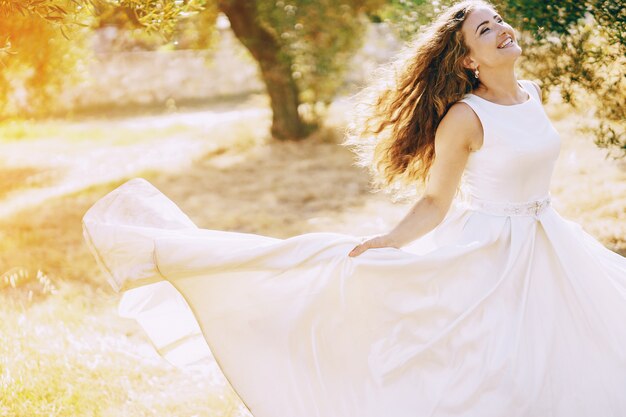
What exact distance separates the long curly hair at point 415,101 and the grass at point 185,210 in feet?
5.08

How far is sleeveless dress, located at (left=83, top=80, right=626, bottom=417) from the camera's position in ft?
10.2

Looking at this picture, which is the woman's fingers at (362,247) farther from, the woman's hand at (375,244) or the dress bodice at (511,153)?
the dress bodice at (511,153)

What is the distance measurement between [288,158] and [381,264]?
359 inches

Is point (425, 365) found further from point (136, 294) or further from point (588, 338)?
point (136, 294)

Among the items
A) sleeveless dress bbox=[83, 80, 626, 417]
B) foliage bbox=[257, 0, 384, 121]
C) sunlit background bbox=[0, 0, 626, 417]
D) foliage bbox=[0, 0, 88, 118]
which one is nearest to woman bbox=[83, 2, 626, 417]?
sleeveless dress bbox=[83, 80, 626, 417]

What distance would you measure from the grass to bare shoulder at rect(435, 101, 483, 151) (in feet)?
6.06

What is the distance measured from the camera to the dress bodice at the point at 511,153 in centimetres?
334

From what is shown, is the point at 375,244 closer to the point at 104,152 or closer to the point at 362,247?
the point at 362,247

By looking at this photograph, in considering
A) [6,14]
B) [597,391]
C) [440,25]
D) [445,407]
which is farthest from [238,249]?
[6,14]

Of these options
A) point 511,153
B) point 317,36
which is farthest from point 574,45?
point 317,36

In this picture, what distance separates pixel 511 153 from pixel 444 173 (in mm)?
319

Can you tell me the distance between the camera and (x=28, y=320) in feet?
17.6

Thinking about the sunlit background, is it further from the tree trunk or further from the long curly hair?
the long curly hair

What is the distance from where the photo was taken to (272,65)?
43.0 feet
